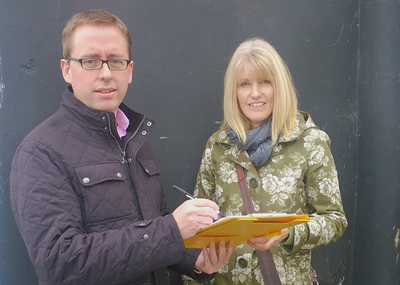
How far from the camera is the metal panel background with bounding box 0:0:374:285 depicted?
8.04ft

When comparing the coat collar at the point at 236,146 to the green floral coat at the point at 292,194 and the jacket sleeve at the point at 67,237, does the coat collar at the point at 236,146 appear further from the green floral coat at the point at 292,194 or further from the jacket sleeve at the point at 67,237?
the jacket sleeve at the point at 67,237

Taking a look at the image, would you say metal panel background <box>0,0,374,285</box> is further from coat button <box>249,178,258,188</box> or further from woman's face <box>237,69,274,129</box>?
coat button <box>249,178,258,188</box>

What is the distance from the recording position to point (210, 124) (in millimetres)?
3137

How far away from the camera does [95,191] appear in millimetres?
1808

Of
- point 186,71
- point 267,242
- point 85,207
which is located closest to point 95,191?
point 85,207

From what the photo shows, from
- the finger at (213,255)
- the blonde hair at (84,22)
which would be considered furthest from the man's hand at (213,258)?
the blonde hair at (84,22)

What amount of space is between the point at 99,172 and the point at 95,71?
18.6 inches

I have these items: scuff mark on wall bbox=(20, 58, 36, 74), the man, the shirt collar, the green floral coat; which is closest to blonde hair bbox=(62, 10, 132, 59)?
the man

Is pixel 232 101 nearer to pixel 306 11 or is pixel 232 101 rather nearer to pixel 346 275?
pixel 306 11

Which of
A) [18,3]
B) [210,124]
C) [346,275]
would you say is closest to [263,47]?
[210,124]

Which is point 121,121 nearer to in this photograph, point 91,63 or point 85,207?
point 91,63

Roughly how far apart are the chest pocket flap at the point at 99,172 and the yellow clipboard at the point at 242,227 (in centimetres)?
44

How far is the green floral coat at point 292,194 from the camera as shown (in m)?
2.34

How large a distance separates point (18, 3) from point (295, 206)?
199 cm
